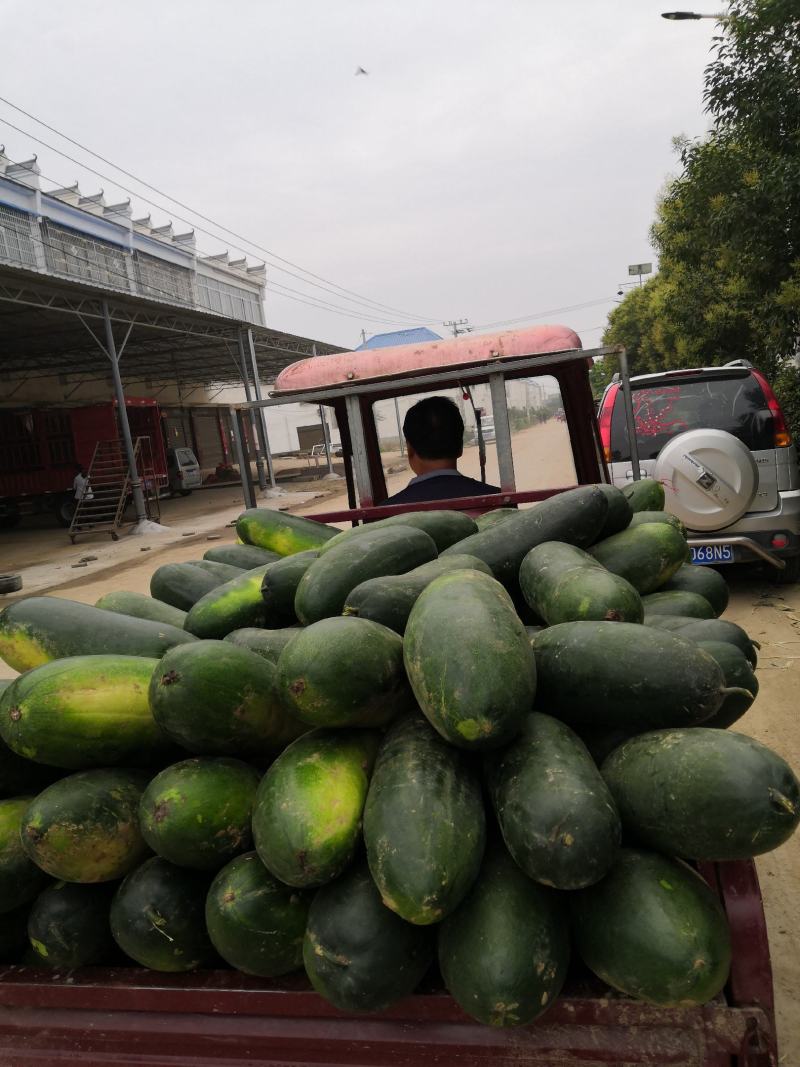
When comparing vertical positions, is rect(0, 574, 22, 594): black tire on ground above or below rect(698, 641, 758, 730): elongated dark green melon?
below

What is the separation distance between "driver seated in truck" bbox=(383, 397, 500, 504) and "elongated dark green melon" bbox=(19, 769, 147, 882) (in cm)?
297

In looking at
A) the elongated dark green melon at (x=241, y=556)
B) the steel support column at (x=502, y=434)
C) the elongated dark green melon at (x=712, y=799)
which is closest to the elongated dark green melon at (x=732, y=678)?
the elongated dark green melon at (x=712, y=799)

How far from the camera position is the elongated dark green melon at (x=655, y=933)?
1290 mm

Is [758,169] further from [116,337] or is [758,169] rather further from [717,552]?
[116,337]

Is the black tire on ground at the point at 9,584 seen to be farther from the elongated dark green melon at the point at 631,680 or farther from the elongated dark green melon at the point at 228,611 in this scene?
the elongated dark green melon at the point at 631,680

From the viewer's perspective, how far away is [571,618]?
6.15 feet

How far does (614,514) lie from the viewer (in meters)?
2.52

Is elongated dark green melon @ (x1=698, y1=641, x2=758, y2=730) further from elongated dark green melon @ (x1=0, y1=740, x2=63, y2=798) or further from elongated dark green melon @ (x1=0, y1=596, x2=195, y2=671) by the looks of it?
elongated dark green melon @ (x1=0, y1=740, x2=63, y2=798)

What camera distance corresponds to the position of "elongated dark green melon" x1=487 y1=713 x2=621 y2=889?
4.27ft

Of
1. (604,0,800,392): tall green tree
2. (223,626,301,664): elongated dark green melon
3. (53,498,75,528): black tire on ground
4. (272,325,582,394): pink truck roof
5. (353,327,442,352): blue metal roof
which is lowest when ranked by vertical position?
(53,498,75,528): black tire on ground

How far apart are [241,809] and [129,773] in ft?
1.08

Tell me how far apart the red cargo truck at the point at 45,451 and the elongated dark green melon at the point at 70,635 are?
82.8ft

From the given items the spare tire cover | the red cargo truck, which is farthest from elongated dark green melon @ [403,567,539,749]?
the red cargo truck

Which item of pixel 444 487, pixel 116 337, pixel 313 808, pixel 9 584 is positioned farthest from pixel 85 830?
pixel 116 337
